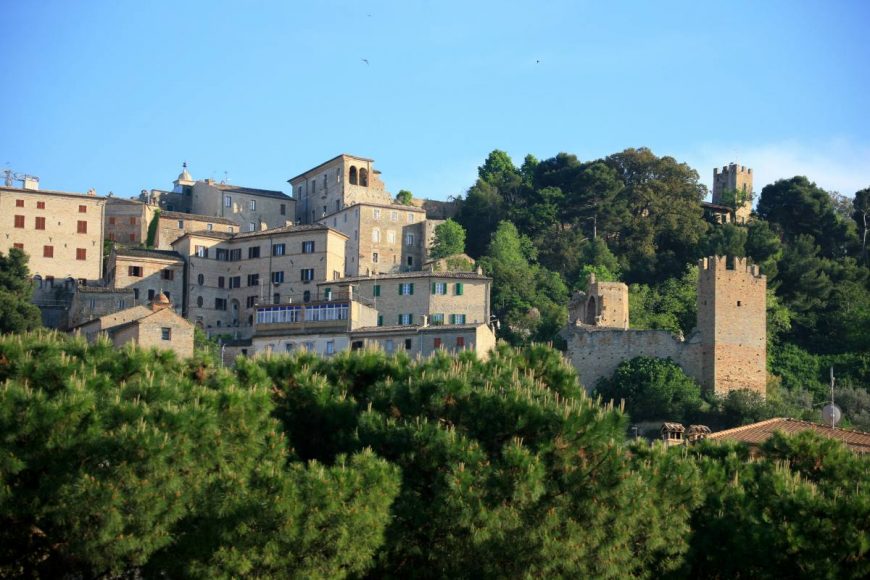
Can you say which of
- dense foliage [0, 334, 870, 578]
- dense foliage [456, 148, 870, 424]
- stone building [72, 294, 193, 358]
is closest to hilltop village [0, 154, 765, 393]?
stone building [72, 294, 193, 358]

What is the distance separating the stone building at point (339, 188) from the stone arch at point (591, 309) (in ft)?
56.4

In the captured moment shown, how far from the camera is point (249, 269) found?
75375mm

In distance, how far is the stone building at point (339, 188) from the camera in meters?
87.2

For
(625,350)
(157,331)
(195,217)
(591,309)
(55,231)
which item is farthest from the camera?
(195,217)

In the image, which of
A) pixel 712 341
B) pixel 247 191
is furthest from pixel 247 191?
pixel 712 341

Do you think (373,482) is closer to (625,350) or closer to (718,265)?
(625,350)

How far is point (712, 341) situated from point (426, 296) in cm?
1266

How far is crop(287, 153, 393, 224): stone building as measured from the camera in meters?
87.2

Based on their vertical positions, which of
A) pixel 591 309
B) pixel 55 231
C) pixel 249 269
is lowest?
pixel 591 309

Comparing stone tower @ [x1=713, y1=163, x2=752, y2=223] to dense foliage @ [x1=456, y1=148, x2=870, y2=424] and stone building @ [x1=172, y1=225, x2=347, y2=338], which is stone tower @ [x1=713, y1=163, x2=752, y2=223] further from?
stone building @ [x1=172, y1=225, x2=347, y2=338]

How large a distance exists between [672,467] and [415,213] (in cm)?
5795

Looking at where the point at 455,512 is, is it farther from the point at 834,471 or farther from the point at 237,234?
the point at 237,234

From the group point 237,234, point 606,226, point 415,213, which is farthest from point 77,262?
point 606,226

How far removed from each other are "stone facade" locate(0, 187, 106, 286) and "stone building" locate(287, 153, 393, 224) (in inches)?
607
